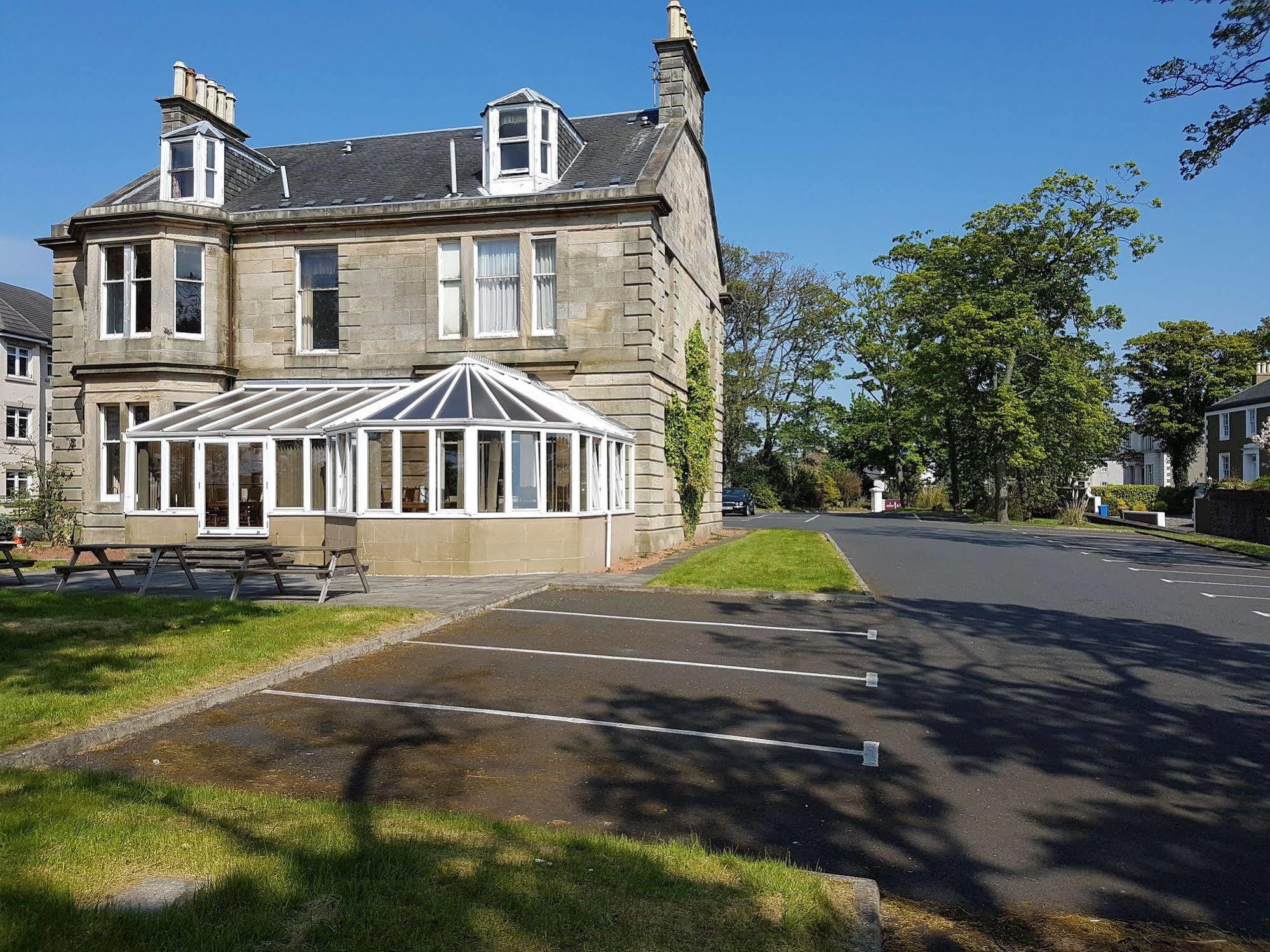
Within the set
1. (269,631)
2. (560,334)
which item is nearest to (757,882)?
(269,631)

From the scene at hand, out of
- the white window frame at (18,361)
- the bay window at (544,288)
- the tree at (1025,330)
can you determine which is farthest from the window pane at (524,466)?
the white window frame at (18,361)

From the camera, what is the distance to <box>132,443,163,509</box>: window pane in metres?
20.6

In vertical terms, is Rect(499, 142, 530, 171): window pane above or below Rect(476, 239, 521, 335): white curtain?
above

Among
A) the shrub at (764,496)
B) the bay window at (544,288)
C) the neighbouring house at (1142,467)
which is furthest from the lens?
the neighbouring house at (1142,467)

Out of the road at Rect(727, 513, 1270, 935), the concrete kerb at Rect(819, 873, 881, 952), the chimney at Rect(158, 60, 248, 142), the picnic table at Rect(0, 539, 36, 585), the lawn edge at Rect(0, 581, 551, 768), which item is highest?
the chimney at Rect(158, 60, 248, 142)

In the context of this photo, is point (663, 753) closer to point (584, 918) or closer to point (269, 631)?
point (584, 918)

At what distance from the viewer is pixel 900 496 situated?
6134cm

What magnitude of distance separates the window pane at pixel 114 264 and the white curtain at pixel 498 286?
8.41 meters

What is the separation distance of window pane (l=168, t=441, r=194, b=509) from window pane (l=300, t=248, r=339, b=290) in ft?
15.4

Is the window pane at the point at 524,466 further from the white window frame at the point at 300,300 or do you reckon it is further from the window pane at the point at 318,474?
the white window frame at the point at 300,300

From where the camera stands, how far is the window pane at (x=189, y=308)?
21.8 m

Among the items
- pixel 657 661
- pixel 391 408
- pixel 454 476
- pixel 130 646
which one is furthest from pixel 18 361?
pixel 657 661

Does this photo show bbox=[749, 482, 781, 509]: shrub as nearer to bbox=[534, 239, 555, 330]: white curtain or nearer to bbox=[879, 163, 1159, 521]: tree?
bbox=[879, 163, 1159, 521]: tree

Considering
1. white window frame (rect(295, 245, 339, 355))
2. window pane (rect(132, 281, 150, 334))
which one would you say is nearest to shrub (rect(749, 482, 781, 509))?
white window frame (rect(295, 245, 339, 355))
